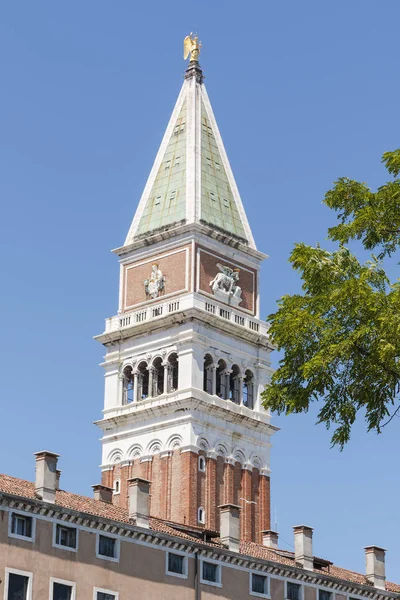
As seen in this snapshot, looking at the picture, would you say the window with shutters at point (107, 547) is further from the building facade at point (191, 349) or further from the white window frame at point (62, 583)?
the building facade at point (191, 349)

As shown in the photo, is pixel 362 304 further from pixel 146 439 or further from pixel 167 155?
pixel 167 155

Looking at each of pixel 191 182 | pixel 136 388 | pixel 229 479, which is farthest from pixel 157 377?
pixel 191 182

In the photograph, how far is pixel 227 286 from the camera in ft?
344

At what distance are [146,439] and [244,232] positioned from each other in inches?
723

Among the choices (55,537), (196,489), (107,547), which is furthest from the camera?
(196,489)

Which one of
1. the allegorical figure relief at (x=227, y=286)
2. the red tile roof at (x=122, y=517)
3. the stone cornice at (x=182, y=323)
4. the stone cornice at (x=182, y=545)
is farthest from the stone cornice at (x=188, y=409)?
the stone cornice at (x=182, y=545)

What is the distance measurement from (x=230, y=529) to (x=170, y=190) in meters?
43.3

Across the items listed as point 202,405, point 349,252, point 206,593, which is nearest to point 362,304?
point 349,252

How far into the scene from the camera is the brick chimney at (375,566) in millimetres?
75938

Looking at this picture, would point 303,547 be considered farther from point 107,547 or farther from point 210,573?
point 107,547

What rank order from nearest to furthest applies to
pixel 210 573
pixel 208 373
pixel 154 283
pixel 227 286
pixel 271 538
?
1. pixel 210 573
2. pixel 271 538
3. pixel 208 373
4. pixel 154 283
5. pixel 227 286

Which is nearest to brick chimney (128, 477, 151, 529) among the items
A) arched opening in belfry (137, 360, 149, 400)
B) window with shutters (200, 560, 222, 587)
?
window with shutters (200, 560, 222, 587)

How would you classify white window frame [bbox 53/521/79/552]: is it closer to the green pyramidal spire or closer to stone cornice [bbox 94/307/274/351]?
stone cornice [bbox 94/307/274/351]

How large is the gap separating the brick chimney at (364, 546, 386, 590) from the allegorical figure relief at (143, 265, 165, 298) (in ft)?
107
